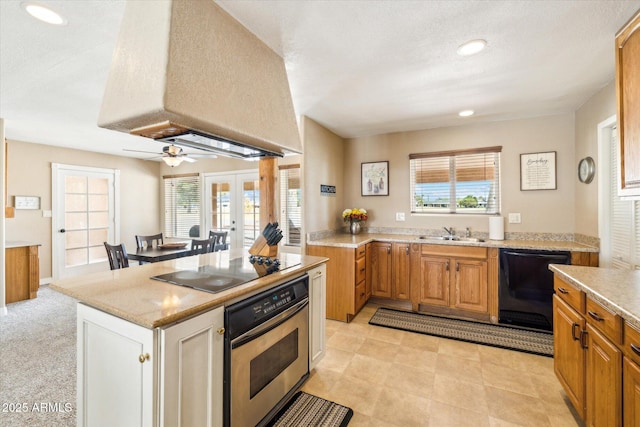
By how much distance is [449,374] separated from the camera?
2236 millimetres

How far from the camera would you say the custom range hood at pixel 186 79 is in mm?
1230

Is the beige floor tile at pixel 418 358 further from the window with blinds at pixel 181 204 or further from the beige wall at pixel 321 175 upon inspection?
the window with blinds at pixel 181 204

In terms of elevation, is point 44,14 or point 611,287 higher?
point 44,14

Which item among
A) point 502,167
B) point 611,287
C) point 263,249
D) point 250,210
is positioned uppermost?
point 502,167

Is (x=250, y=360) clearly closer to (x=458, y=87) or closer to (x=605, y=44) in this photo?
(x=458, y=87)

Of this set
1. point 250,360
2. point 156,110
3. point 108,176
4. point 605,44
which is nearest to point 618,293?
point 605,44

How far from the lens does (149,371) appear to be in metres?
1.09

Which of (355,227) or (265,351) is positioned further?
(355,227)

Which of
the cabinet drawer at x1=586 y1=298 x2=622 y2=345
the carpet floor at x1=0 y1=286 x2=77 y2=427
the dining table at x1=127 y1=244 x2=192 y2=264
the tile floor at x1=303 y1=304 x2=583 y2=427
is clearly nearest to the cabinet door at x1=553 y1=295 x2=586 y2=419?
the cabinet drawer at x1=586 y1=298 x2=622 y2=345

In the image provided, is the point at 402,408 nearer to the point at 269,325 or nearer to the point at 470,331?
the point at 269,325

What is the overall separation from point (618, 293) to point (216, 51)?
2.37m

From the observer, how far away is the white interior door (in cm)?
473

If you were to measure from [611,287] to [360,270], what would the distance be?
2179mm

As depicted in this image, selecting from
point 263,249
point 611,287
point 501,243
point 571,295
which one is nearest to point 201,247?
point 263,249
